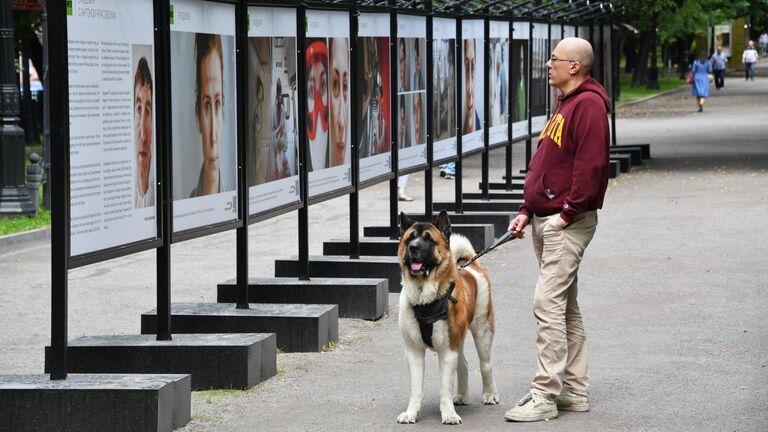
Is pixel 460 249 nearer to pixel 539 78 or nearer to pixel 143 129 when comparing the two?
pixel 143 129

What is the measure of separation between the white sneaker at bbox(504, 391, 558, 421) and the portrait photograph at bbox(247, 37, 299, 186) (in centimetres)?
306

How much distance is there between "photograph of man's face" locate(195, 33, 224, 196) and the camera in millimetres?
9000

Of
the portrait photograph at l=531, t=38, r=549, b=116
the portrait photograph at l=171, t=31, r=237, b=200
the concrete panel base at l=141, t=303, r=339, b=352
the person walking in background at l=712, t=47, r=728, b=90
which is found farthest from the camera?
the person walking in background at l=712, t=47, r=728, b=90

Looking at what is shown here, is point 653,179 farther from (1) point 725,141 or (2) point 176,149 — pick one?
(2) point 176,149

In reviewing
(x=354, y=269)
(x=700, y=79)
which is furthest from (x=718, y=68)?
(x=354, y=269)

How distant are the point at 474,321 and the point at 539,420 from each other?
2.10ft

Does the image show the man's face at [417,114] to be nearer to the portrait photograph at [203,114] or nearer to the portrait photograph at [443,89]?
the portrait photograph at [443,89]

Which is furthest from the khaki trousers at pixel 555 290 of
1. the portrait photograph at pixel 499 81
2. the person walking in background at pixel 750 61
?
the person walking in background at pixel 750 61

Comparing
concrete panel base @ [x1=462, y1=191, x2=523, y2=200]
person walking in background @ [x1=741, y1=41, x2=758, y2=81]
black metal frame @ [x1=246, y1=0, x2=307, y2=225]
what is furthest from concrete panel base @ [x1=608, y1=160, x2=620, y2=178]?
person walking in background @ [x1=741, y1=41, x2=758, y2=81]

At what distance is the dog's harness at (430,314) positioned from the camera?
737cm

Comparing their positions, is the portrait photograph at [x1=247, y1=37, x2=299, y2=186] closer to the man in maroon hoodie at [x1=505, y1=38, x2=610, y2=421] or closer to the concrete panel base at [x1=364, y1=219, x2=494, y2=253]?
the man in maroon hoodie at [x1=505, y1=38, x2=610, y2=421]

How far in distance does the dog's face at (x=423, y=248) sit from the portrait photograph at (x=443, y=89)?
745 cm

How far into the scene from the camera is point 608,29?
89.5 ft

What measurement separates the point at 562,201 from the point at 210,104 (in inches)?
102
